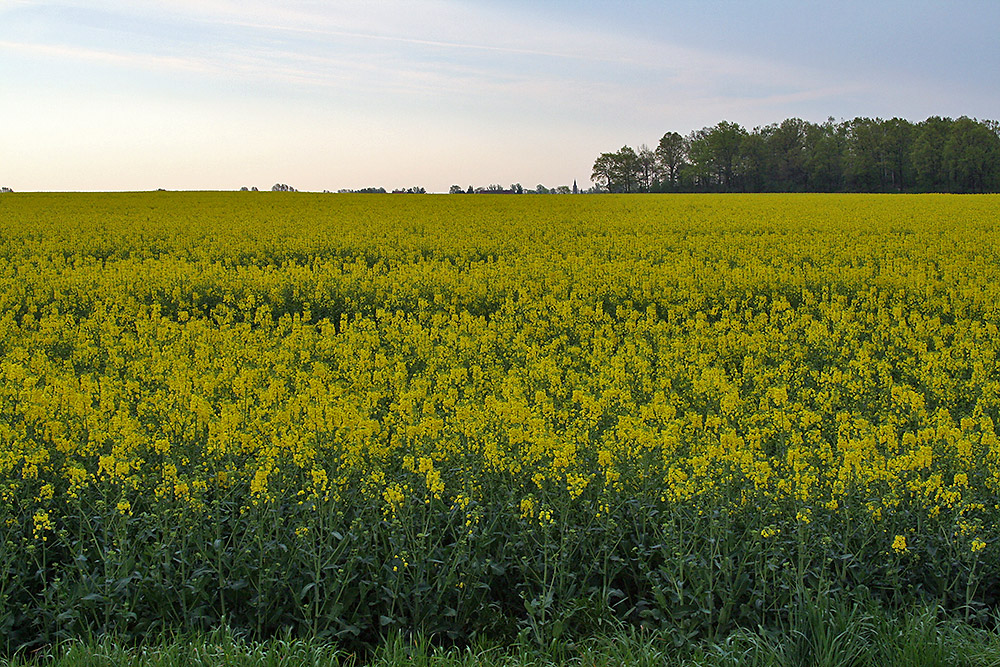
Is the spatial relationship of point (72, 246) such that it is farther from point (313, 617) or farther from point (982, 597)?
point (982, 597)

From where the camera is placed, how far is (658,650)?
4281 mm

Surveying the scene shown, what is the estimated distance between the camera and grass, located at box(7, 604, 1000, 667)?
401 centimetres

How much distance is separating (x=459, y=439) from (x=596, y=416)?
1113 millimetres

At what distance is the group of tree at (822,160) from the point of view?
9256 cm

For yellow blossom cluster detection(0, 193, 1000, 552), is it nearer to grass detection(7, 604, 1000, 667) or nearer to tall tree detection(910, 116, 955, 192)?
grass detection(7, 604, 1000, 667)

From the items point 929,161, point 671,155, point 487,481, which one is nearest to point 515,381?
point 487,481

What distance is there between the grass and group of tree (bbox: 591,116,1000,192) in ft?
327

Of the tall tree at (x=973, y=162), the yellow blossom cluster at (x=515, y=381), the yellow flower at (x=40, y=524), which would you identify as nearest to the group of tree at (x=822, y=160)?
the tall tree at (x=973, y=162)

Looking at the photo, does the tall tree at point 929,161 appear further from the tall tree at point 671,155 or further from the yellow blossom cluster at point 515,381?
the yellow blossom cluster at point 515,381

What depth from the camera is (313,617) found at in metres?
4.59

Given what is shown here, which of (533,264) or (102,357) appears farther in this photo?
(533,264)

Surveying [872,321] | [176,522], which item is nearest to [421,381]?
[176,522]

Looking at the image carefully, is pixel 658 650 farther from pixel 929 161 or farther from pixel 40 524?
pixel 929 161

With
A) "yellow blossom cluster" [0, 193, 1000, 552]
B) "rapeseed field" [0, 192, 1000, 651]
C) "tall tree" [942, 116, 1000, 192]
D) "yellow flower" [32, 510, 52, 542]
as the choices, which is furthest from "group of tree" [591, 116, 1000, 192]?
"yellow flower" [32, 510, 52, 542]
